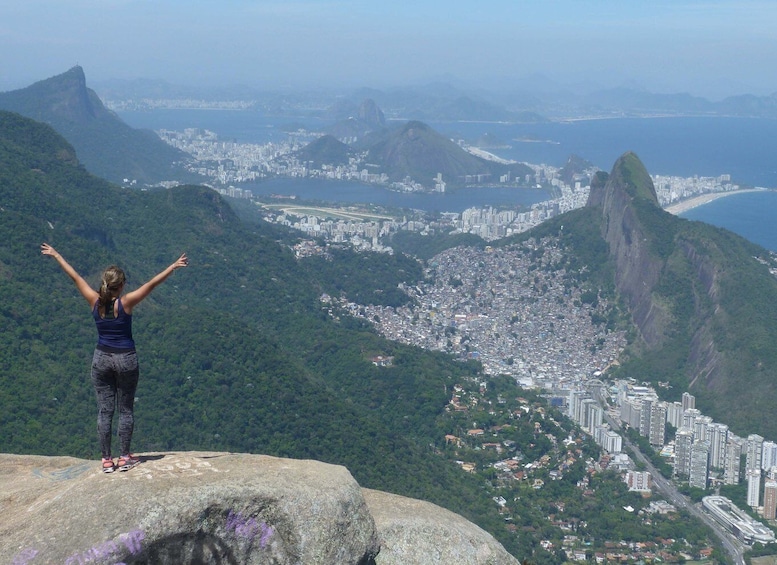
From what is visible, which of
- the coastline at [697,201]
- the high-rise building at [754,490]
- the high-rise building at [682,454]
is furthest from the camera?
the coastline at [697,201]

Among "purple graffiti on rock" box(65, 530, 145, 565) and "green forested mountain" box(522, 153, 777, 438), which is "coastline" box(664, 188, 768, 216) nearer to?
"green forested mountain" box(522, 153, 777, 438)

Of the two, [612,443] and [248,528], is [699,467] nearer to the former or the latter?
[612,443]

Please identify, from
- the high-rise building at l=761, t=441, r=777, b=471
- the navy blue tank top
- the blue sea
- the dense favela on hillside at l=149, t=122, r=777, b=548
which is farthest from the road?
the blue sea

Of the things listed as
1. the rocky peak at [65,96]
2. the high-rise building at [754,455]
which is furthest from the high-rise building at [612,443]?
the rocky peak at [65,96]

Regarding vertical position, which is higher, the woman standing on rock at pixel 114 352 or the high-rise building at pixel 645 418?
the woman standing on rock at pixel 114 352

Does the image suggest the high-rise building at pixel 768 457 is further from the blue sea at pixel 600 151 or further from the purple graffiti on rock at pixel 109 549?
the blue sea at pixel 600 151

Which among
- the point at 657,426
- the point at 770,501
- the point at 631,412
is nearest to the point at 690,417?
the point at 657,426
